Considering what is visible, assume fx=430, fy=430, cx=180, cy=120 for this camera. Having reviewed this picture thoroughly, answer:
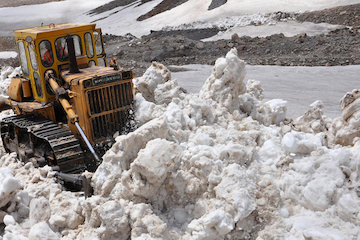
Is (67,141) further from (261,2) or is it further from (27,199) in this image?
(261,2)

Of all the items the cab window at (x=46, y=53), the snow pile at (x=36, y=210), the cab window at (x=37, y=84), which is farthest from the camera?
the cab window at (x=37, y=84)

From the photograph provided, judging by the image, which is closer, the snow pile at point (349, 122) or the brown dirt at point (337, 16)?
the snow pile at point (349, 122)

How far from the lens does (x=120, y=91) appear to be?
749 cm

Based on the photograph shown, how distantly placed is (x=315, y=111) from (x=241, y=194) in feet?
9.04

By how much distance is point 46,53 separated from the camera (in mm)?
7754

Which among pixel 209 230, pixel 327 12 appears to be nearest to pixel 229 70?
pixel 209 230

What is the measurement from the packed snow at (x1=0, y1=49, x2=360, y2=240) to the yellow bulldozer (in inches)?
42.0

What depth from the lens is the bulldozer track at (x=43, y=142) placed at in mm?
7020

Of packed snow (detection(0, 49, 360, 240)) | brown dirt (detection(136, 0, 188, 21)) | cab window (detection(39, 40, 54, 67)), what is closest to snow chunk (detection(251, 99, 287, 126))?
packed snow (detection(0, 49, 360, 240))

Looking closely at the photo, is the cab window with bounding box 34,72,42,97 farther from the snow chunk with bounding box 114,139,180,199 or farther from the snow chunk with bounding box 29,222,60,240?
the snow chunk with bounding box 114,139,180,199

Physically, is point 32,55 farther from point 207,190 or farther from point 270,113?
point 207,190

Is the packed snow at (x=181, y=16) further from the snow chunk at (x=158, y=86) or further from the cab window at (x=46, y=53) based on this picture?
the cab window at (x=46, y=53)

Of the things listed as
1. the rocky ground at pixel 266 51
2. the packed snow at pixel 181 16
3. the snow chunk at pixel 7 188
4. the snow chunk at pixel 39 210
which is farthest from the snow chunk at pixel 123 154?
the packed snow at pixel 181 16

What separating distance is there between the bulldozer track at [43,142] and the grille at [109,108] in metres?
0.49
